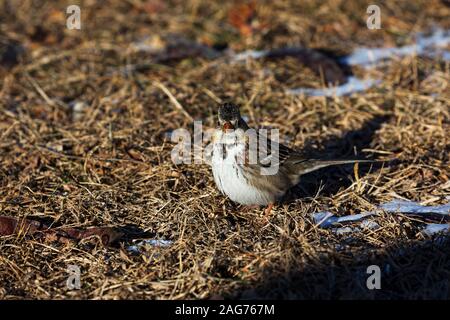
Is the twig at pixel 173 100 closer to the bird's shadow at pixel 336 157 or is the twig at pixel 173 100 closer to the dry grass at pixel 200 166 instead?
the dry grass at pixel 200 166

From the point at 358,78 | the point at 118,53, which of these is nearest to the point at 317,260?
the point at 358,78

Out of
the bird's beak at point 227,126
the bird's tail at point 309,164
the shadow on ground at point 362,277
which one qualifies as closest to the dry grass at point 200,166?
the shadow on ground at point 362,277

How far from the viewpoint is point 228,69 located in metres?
7.04

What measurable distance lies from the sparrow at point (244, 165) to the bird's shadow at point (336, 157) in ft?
0.92

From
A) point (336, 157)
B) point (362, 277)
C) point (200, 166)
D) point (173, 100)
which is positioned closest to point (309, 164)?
point (336, 157)

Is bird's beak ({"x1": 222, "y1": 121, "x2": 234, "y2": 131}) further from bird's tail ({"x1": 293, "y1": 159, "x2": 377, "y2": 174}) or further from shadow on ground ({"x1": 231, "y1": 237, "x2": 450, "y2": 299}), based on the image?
shadow on ground ({"x1": 231, "y1": 237, "x2": 450, "y2": 299})

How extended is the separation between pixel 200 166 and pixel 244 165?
0.79m

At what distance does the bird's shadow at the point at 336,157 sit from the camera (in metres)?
5.12

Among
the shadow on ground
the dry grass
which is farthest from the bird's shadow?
the shadow on ground

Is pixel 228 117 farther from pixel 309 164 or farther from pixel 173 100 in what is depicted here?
pixel 173 100

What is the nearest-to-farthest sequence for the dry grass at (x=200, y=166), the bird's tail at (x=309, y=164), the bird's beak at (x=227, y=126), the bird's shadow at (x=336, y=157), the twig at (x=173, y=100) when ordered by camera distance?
the dry grass at (x=200, y=166), the bird's beak at (x=227, y=126), the bird's tail at (x=309, y=164), the bird's shadow at (x=336, y=157), the twig at (x=173, y=100)

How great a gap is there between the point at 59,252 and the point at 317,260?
1.82 metres

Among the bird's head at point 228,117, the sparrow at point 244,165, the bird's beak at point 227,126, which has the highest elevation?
the bird's head at point 228,117
